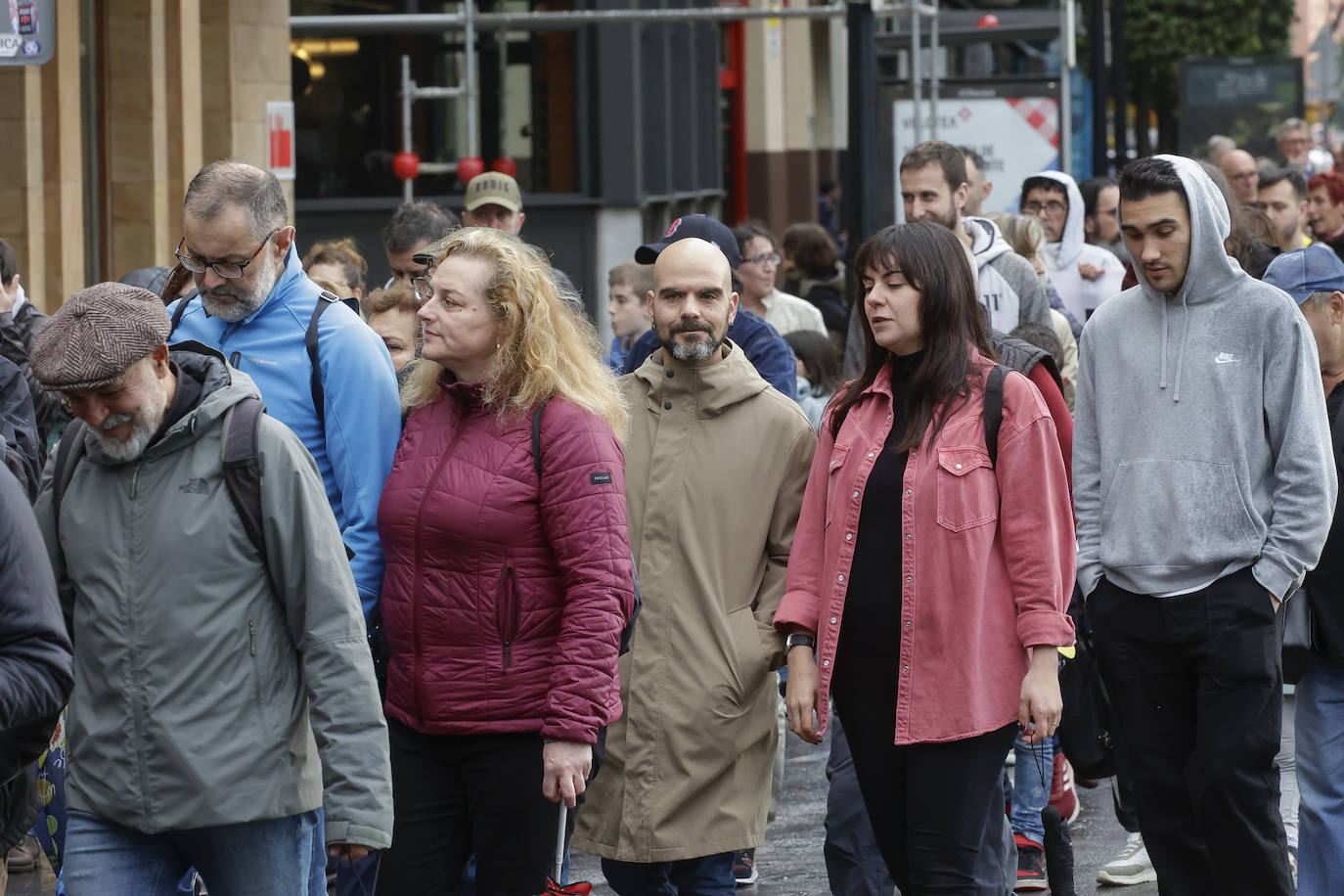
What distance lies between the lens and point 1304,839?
5609 mm

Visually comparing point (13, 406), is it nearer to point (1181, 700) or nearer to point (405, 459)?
point (405, 459)

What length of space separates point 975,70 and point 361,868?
28800mm

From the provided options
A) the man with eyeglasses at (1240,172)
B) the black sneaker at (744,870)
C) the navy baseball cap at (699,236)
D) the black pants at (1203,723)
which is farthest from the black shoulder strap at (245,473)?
the man with eyeglasses at (1240,172)

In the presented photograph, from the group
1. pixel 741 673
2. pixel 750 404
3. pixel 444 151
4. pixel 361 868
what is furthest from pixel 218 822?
pixel 444 151

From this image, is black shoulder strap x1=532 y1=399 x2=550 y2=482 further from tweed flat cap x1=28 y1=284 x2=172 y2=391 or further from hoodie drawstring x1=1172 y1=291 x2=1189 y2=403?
hoodie drawstring x1=1172 y1=291 x2=1189 y2=403

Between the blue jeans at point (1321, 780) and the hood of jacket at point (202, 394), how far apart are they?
3189 millimetres

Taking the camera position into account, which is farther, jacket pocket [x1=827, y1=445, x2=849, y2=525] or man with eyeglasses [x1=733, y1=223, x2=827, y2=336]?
man with eyeglasses [x1=733, y1=223, x2=827, y2=336]

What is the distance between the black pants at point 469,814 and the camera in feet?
14.5

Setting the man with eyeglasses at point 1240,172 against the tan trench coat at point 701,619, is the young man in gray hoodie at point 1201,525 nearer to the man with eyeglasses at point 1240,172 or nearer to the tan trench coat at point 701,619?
the tan trench coat at point 701,619

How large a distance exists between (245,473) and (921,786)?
173 centimetres

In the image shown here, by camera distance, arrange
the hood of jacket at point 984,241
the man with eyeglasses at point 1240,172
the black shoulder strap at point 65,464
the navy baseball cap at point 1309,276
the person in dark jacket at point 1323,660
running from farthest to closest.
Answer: the man with eyeglasses at point 1240,172 → the hood of jacket at point 984,241 → the navy baseball cap at point 1309,276 → the person in dark jacket at point 1323,660 → the black shoulder strap at point 65,464

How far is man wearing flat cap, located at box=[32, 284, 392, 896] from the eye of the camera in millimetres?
3889

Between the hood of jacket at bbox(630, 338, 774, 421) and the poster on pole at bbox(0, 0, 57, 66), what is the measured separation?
7.92 ft

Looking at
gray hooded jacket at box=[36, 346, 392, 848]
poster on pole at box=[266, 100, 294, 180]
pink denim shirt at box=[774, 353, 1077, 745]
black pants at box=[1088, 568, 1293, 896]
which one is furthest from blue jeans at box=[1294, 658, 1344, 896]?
poster on pole at box=[266, 100, 294, 180]
